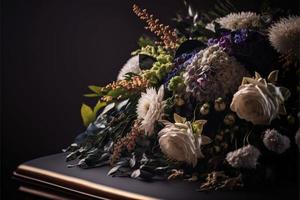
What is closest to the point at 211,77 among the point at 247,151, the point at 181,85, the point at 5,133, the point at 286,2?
the point at 181,85

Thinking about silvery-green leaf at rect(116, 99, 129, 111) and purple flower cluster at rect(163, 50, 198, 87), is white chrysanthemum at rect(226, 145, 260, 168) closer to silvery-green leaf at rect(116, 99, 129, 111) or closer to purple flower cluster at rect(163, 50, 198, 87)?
purple flower cluster at rect(163, 50, 198, 87)

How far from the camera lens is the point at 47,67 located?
76.6 inches

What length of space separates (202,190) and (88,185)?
0.25 metres

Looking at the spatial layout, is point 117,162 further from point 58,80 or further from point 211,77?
point 58,80

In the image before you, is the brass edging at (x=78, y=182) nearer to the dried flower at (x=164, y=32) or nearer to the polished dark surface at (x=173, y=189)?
the polished dark surface at (x=173, y=189)

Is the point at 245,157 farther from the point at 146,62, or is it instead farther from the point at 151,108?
the point at 146,62

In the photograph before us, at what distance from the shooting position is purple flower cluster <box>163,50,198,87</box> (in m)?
1.18

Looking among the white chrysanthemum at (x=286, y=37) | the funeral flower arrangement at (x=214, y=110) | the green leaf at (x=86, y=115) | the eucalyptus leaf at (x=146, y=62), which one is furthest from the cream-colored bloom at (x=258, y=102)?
the green leaf at (x=86, y=115)

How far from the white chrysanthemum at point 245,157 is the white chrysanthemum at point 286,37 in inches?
9.3

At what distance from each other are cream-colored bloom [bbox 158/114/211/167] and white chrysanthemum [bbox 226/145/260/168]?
0.25 feet

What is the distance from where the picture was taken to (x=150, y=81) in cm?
125

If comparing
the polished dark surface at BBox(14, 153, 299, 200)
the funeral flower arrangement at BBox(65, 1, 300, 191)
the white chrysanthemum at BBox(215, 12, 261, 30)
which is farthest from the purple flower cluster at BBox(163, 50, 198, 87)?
the polished dark surface at BBox(14, 153, 299, 200)

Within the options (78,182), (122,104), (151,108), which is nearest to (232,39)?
(151,108)

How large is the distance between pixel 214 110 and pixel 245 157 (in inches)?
5.4
